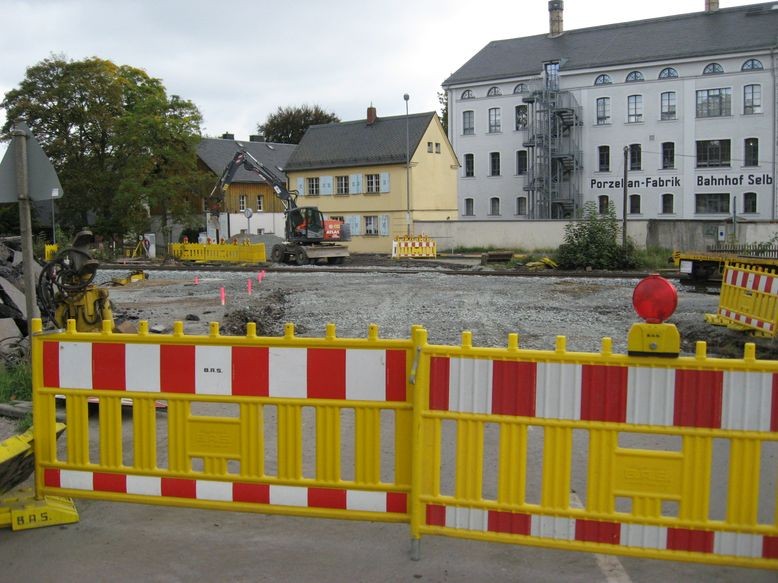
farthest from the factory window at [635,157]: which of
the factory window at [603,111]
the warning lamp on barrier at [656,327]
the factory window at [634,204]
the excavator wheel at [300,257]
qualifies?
A: the warning lamp on barrier at [656,327]

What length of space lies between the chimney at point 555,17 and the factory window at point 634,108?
30.4 ft

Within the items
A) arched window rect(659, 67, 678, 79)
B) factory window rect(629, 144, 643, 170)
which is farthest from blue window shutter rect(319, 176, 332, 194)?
arched window rect(659, 67, 678, 79)

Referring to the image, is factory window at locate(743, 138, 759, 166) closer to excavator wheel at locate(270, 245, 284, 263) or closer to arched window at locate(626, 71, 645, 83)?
arched window at locate(626, 71, 645, 83)

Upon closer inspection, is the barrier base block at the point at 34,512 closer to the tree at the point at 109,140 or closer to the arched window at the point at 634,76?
the tree at the point at 109,140

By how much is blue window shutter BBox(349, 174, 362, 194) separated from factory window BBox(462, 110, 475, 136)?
39.4 ft

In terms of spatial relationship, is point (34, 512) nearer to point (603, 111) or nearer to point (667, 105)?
point (667, 105)

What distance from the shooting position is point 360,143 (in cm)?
5712

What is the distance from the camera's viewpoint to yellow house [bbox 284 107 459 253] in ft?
178

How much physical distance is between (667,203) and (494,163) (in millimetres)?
13274

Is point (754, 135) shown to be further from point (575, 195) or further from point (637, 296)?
point (637, 296)

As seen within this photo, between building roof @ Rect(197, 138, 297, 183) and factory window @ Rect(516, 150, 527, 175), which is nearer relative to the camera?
factory window @ Rect(516, 150, 527, 175)

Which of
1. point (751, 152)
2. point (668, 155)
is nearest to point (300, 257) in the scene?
point (668, 155)

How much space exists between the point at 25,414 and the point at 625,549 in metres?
5.46

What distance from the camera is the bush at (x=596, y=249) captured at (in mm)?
33750
